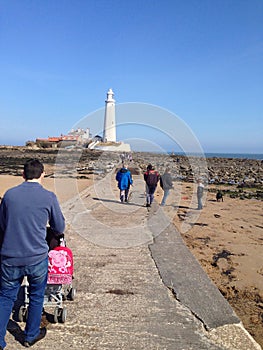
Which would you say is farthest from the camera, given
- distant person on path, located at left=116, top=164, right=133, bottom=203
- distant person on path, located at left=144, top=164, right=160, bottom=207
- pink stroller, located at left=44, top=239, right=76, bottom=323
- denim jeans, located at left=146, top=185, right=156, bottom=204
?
distant person on path, located at left=116, top=164, right=133, bottom=203

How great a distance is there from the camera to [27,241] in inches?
114

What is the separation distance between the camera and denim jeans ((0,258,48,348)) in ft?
9.50

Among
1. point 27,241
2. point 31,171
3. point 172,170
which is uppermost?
point 31,171

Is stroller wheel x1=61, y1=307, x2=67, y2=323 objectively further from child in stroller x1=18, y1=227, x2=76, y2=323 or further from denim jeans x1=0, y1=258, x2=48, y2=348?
denim jeans x1=0, y1=258, x2=48, y2=348

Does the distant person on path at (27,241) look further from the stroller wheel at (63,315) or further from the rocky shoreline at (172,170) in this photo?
the rocky shoreline at (172,170)

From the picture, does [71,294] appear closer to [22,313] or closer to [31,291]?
[22,313]

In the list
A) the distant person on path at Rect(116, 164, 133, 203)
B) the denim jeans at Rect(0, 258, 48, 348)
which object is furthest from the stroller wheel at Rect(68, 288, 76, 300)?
the distant person on path at Rect(116, 164, 133, 203)

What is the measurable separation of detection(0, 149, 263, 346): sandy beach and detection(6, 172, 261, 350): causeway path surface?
48cm

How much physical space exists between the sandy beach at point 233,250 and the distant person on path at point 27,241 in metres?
2.39

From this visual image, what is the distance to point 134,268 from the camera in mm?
5148

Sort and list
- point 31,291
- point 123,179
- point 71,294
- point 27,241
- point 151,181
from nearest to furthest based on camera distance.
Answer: point 27,241, point 31,291, point 71,294, point 151,181, point 123,179

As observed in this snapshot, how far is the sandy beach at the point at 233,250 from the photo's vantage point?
183 inches

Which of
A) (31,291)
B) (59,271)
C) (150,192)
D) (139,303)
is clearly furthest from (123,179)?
(31,291)

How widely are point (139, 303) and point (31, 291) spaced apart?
1447 mm
